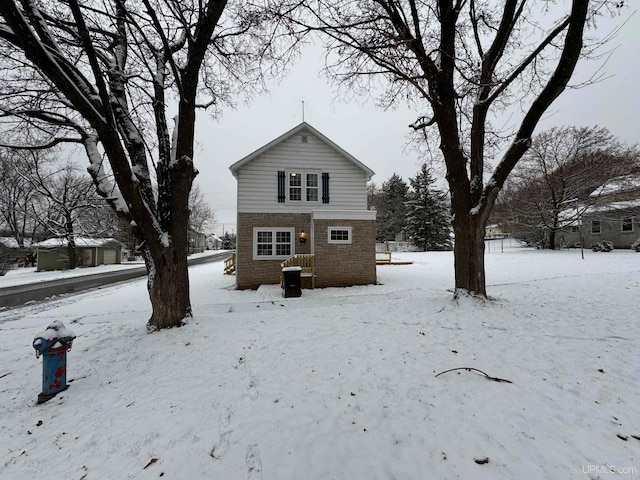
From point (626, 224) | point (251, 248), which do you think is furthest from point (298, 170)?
point (626, 224)

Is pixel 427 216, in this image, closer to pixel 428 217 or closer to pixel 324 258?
pixel 428 217

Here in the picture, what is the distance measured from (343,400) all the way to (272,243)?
8.50 metres

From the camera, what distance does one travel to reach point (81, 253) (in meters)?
22.9

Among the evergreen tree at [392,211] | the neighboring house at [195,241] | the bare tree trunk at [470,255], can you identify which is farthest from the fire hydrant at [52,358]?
the neighboring house at [195,241]

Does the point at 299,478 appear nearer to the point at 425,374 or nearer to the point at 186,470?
the point at 186,470

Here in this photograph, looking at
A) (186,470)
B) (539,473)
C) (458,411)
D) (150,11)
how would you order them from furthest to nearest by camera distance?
(150,11)
(458,411)
(186,470)
(539,473)

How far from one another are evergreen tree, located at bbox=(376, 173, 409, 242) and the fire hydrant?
34.6m

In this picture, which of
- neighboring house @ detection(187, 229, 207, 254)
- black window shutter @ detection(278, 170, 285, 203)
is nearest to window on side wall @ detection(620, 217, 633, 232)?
black window shutter @ detection(278, 170, 285, 203)

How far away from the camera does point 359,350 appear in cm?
407

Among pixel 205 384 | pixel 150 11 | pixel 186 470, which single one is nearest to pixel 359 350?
pixel 205 384

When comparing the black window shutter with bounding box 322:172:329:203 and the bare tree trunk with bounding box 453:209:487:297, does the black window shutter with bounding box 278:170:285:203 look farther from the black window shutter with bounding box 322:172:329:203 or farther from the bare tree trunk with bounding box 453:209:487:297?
the bare tree trunk with bounding box 453:209:487:297

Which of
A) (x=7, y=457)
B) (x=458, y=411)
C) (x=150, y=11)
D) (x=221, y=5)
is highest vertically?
(x=221, y=5)

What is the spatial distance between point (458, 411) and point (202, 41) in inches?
281

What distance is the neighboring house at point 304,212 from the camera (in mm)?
10391
